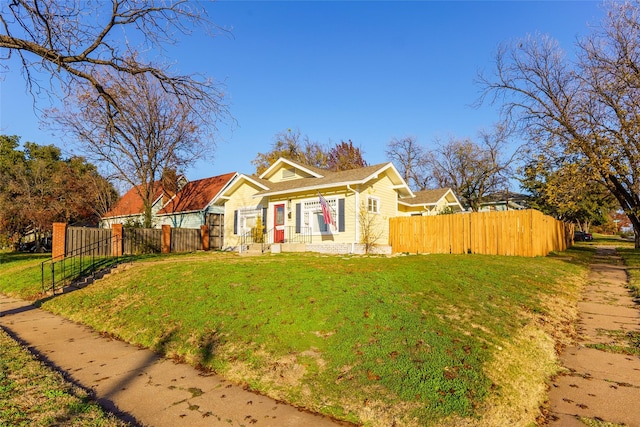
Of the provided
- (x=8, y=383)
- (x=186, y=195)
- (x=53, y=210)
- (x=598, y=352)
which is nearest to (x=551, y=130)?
(x=598, y=352)

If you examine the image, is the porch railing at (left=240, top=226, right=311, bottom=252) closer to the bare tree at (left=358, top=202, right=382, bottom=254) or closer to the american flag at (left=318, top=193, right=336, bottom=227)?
the american flag at (left=318, top=193, right=336, bottom=227)

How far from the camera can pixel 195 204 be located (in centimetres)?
2705

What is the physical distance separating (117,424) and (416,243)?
16713 millimetres

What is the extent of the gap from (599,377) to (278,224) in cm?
1694

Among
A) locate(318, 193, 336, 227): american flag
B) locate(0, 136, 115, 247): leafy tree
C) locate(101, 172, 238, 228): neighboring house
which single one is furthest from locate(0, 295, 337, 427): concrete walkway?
locate(0, 136, 115, 247): leafy tree

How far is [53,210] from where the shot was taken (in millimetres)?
32938

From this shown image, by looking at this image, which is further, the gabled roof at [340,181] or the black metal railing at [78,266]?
the gabled roof at [340,181]

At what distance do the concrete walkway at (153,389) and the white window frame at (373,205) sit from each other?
13.5m

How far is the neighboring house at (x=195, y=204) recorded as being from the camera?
25.8m

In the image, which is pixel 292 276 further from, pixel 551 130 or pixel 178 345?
pixel 551 130

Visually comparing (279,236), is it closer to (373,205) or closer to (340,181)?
(340,181)

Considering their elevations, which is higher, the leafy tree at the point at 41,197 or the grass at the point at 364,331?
the leafy tree at the point at 41,197

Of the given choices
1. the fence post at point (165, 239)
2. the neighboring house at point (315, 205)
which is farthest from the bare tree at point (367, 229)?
the fence post at point (165, 239)

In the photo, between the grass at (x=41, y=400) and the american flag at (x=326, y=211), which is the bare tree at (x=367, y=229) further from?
the grass at (x=41, y=400)
